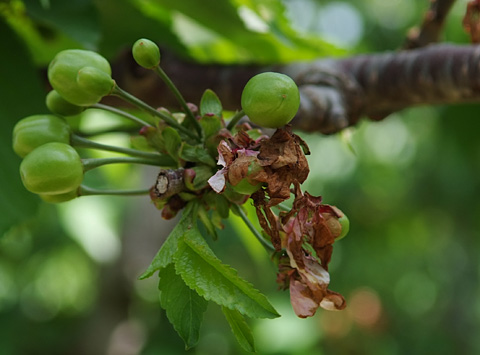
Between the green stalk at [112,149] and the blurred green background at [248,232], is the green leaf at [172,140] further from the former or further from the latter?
the blurred green background at [248,232]

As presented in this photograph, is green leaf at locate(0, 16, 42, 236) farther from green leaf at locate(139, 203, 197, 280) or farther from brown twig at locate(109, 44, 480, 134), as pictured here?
green leaf at locate(139, 203, 197, 280)

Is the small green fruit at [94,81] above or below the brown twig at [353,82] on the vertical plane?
above

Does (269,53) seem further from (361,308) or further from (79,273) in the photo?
(79,273)

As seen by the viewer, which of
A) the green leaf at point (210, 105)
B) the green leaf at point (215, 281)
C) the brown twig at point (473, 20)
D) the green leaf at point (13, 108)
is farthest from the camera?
Answer: the brown twig at point (473, 20)

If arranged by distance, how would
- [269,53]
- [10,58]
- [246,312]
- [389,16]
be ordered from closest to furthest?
[246,312], [10,58], [269,53], [389,16]

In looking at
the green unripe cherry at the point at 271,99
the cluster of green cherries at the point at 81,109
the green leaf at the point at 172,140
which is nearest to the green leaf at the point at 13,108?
the cluster of green cherries at the point at 81,109

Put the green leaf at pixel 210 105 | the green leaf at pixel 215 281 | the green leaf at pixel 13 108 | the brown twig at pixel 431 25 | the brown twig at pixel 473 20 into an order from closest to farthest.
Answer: the green leaf at pixel 215 281 → the green leaf at pixel 210 105 → the green leaf at pixel 13 108 → the brown twig at pixel 473 20 → the brown twig at pixel 431 25

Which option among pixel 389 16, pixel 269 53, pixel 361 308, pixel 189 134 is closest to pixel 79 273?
pixel 361 308
